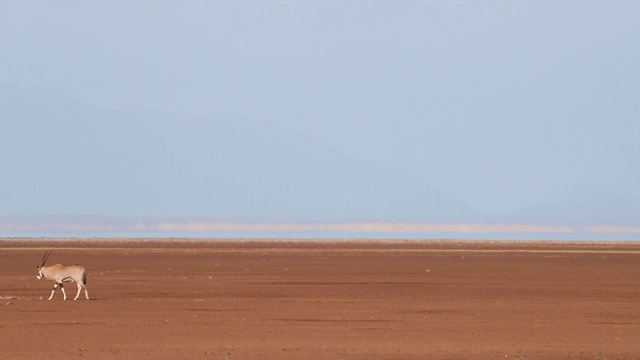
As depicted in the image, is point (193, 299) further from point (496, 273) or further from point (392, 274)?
point (496, 273)

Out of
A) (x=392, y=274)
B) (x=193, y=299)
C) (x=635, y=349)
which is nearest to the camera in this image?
(x=635, y=349)

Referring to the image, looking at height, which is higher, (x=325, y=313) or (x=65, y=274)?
(x=65, y=274)

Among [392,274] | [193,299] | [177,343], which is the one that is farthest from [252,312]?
[392,274]

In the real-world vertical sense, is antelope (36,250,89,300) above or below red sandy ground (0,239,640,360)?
above

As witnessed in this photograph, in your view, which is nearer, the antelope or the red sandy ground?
the red sandy ground

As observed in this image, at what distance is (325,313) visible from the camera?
84.6 ft

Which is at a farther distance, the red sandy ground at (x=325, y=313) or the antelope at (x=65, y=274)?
the antelope at (x=65, y=274)

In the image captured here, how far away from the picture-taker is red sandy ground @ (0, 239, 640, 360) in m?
20.0

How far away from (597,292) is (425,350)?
1382 cm

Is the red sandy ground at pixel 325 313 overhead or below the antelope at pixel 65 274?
below

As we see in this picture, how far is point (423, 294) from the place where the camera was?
103 ft

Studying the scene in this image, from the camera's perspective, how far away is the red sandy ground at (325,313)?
1995 centimetres

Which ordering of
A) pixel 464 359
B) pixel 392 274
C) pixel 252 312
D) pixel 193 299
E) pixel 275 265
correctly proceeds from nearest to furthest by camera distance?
1. pixel 464 359
2. pixel 252 312
3. pixel 193 299
4. pixel 392 274
5. pixel 275 265

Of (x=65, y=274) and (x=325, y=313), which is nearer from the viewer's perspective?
(x=325, y=313)
